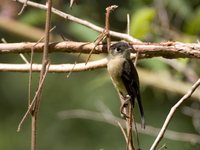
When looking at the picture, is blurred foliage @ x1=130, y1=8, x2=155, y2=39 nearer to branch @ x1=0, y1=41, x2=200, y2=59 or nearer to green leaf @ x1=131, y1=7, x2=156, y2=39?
green leaf @ x1=131, y1=7, x2=156, y2=39

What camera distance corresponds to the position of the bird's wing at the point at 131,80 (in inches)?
103

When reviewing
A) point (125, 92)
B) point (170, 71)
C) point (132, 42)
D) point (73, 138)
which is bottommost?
point (73, 138)

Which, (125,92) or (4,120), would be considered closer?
(125,92)

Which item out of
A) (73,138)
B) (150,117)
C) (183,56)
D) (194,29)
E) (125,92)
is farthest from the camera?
(73,138)

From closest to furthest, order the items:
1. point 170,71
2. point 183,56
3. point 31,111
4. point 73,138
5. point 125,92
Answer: point 31,111 < point 183,56 < point 125,92 < point 170,71 < point 73,138

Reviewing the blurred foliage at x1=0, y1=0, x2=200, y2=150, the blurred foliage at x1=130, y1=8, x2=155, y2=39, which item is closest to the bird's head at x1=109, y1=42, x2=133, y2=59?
the blurred foliage at x1=130, y1=8, x2=155, y2=39

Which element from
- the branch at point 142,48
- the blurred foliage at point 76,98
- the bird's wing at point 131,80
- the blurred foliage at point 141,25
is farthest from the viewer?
the blurred foliage at point 76,98

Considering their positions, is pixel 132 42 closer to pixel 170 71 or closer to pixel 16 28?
pixel 170 71

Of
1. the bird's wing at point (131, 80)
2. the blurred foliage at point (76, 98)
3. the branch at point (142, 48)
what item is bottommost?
the blurred foliage at point (76, 98)

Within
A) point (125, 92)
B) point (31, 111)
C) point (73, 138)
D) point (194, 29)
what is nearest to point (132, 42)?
point (125, 92)

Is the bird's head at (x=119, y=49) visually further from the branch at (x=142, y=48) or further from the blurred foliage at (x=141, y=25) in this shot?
the blurred foliage at (x=141, y=25)

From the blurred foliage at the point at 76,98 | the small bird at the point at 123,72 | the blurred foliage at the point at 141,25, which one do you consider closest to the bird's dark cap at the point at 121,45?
the small bird at the point at 123,72

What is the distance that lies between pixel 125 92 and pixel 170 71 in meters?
1.66

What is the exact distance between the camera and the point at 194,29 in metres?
3.82
